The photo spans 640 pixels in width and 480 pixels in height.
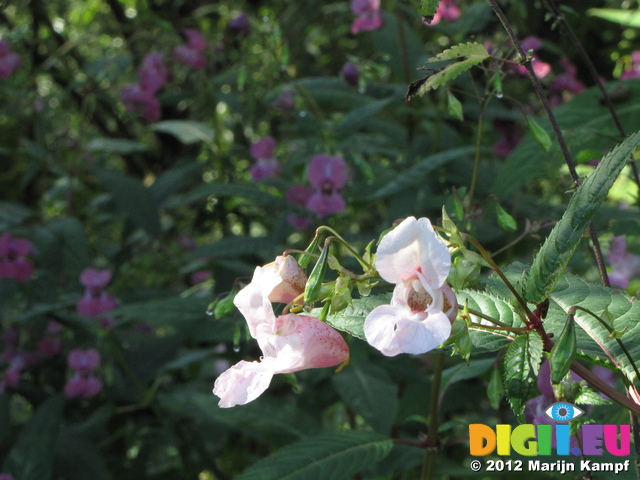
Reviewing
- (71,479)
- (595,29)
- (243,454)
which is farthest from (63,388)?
(595,29)

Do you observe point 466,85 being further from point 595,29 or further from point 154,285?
point 595,29

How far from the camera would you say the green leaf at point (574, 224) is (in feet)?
1.43

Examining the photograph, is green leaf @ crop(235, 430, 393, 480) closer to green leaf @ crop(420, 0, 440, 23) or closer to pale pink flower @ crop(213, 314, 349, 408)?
pale pink flower @ crop(213, 314, 349, 408)

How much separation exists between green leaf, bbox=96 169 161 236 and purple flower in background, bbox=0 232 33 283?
0.25 metres

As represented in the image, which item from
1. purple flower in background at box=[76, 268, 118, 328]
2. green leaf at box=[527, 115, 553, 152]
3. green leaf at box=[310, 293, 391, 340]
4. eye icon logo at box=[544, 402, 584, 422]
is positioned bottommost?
purple flower in background at box=[76, 268, 118, 328]

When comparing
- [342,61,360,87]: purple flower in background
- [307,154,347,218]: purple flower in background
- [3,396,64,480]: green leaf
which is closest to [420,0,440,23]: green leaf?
[307,154,347,218]: purple flower in background

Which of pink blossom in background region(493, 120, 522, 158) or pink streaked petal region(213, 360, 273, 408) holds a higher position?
pink streaked petal region(213, 360, 273, 408)

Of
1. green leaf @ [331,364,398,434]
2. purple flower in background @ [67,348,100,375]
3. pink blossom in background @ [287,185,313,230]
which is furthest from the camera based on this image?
purple flower in background @ [67,348,100,375]

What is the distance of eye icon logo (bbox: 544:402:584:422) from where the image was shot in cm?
58

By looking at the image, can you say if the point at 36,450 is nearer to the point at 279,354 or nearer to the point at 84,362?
the point at 84,362

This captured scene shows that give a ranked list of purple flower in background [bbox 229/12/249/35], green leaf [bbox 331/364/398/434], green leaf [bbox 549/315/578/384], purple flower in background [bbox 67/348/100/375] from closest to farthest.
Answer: green leaf [bbox 549/315/578/384] < green leaf [bbox 331/364/398/434] < purple flower in background [bbox 67/348/100/375] < purple flower in background [bbox 229/12/249/35]

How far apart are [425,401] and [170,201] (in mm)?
979

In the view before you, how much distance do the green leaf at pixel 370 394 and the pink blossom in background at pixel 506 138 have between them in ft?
A: 2.42

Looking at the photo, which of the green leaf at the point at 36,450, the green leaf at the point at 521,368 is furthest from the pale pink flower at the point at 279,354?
the green leaf at the point at 36,450
